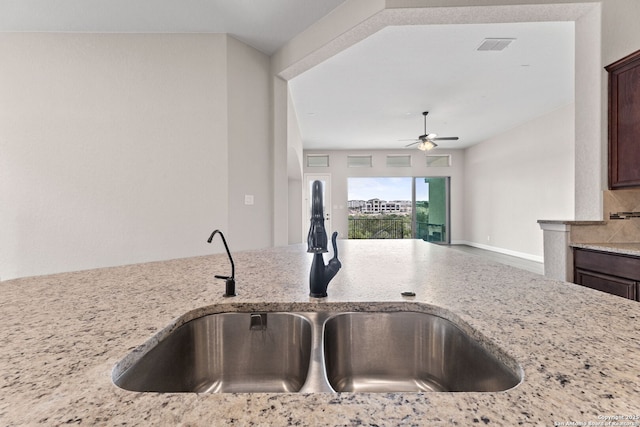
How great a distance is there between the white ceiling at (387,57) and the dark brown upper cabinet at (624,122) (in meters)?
1.15

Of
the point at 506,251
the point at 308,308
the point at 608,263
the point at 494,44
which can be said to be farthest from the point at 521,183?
the point at 308,308

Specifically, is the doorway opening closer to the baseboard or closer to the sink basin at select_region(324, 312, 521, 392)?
the baseboard

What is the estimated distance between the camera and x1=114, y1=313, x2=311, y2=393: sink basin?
76 centimetres

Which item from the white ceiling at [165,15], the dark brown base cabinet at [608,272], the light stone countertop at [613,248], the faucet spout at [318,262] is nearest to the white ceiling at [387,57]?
the white ceiling at [165,15]

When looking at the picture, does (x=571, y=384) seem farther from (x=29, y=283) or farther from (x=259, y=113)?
(x=259, y=113)

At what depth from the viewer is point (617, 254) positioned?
194 centimetres

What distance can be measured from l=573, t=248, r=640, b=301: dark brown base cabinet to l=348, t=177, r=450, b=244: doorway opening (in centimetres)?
663

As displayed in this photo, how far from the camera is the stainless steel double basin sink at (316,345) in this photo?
754 mm

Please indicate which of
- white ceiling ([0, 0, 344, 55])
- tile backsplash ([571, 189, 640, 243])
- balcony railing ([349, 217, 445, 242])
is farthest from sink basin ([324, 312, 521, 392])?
balcony railing ([349, 217, 445, 242])

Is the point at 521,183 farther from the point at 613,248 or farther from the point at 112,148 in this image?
the point at 112,148

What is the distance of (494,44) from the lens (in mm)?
3303

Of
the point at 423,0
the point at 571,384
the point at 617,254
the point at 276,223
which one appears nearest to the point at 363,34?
the point at 423,0

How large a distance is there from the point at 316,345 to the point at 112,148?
339cm

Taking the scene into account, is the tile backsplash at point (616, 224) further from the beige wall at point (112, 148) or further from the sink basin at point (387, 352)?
the beige wall at point (112, 148)
